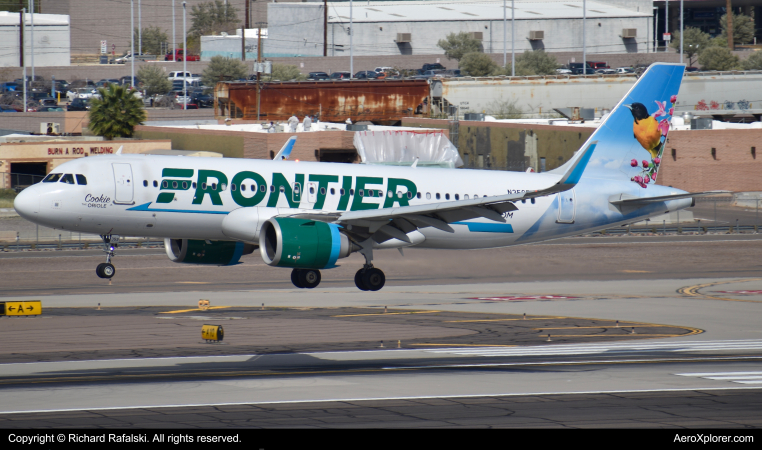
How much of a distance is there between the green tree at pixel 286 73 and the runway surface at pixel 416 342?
7740cm

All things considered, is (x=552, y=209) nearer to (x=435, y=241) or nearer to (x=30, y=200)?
(x=435, y=241)

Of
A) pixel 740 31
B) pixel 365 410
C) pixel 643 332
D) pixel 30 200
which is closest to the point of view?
pixel 365 410

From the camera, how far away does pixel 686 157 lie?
302 ft

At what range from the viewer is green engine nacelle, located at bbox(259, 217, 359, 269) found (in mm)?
35812

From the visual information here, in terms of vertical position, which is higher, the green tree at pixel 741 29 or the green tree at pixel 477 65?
the green tree at pixel 741 29

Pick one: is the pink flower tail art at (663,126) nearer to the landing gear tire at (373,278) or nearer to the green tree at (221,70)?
the landing gear tire at (373,278)

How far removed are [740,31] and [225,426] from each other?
623 feet

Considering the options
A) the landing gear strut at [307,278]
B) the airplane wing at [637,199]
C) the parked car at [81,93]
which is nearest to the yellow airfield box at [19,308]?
the landing gear strut at [307,278]

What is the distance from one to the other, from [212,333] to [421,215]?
15.4 metres

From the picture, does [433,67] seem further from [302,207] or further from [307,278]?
[307,278]

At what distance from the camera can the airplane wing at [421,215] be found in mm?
37906

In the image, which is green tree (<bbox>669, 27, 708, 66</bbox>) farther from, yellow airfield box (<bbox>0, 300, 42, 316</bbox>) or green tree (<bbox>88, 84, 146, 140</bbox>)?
yellow airfield box (<bbox>0, 300, 42, 316</bbox>)

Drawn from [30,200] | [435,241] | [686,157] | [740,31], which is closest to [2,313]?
[30,200]

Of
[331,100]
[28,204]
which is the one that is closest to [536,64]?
[331,100]
